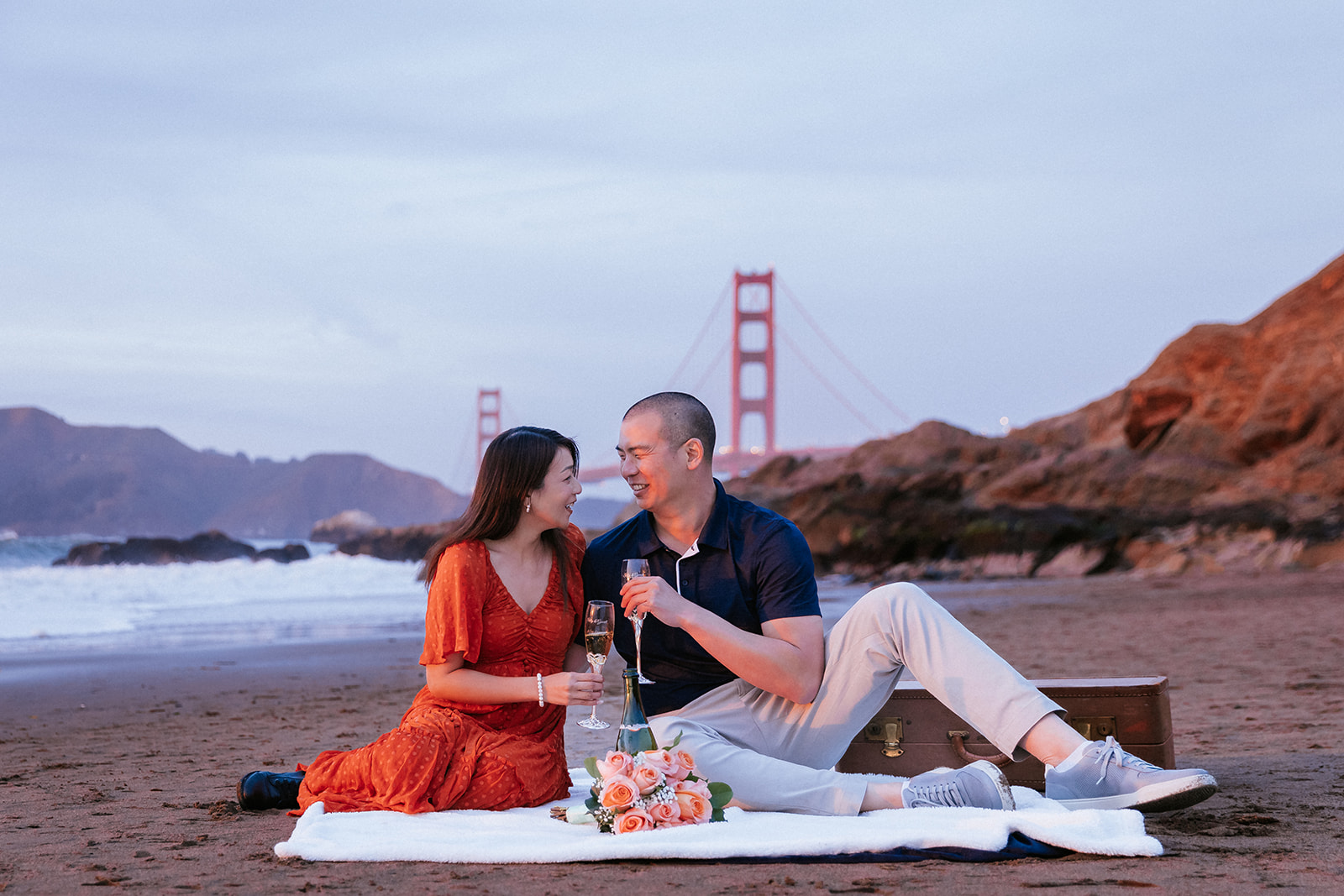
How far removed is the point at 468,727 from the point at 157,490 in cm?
5648

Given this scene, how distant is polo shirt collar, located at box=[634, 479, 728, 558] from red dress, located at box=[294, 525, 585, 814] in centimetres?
20

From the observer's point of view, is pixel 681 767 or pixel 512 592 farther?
pixel 512 592

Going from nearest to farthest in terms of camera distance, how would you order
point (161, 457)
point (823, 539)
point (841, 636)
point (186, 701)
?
point (841, 636)
point (186, 701)
point (823, 539)
point (161, 457)

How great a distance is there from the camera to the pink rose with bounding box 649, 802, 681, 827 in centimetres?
269

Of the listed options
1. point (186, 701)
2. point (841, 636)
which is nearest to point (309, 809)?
point (841, 636)

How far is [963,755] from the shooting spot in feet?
10.9

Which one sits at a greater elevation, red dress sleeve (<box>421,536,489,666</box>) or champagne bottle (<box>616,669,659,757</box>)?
red dress sleeve (<box>421,536,489,666</box>)

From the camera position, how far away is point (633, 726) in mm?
2758

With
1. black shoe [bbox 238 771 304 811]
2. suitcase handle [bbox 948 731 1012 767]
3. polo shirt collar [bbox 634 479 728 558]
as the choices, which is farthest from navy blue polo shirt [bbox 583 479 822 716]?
black shoe [bbox 238 771 304 811]

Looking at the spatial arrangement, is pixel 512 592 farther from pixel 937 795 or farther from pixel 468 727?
pixel 937 795

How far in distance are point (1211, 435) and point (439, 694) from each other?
17.5 meters

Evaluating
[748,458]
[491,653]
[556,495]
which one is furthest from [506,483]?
[748,458]

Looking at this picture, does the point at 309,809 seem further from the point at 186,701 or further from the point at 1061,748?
the point at 186,701

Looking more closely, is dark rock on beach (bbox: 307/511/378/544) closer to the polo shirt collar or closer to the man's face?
the polo shirt collar
